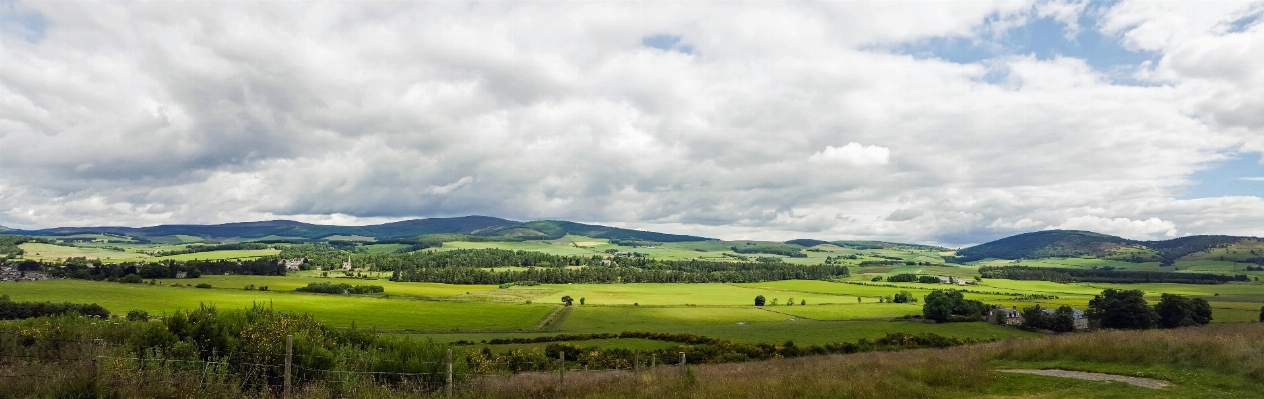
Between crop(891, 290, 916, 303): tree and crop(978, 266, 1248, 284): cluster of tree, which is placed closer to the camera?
crop(891, 290, 916, 303): tree

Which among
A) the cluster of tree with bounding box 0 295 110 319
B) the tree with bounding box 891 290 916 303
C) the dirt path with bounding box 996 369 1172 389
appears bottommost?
the tree with bounding box 891 290 916 303

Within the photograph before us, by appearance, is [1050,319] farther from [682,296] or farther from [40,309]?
[40,309]

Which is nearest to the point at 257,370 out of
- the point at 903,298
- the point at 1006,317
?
the point at 1006,317

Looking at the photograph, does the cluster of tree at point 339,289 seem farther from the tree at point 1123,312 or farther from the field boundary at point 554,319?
A: the tree at point 1123,312

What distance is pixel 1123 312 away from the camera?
76312 millimetres

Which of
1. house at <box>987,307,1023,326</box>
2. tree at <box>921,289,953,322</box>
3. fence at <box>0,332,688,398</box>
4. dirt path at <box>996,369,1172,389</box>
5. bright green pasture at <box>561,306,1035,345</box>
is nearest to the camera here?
fence at <box>0,332,688,398</box>

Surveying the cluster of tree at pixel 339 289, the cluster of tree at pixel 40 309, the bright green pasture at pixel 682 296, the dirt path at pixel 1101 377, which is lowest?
the bright green pasture at pixel 682 296

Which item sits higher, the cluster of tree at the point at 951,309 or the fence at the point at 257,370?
the fence at the point at 257,370

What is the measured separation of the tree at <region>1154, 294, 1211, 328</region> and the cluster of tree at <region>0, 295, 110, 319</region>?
5095 inches

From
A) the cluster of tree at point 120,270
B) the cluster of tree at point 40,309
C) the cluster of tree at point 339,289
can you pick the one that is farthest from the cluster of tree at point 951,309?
the cluster of tree at point 120,270

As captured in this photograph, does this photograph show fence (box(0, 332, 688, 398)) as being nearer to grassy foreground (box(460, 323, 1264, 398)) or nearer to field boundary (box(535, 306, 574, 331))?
grassy foreground (box(460, 323, 1264, 398))

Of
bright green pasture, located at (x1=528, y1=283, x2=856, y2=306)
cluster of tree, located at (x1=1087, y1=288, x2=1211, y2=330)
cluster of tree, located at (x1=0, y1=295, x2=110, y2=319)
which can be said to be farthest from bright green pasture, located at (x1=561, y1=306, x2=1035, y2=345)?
cluster of tree, located at (x1=0, y1=295, x2=110, y2=319)

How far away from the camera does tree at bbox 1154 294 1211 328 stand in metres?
73.5

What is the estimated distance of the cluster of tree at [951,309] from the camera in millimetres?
86438
